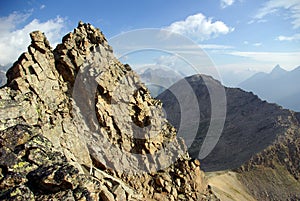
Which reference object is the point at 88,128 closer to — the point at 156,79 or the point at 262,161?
the point at 156,79

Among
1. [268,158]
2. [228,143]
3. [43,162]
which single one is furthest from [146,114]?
[228,143]

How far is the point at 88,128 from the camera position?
37375mm

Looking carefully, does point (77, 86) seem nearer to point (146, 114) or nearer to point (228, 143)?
point (146, 114)

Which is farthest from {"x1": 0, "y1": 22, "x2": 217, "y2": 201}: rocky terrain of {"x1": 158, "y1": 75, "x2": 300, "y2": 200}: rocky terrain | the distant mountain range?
{"x1": 158, "y1": 75, "x2": 300, "y2": 200}: rocky terrain

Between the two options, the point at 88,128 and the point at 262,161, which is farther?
the point at 262,161

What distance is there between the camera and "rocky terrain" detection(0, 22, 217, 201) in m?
18.1

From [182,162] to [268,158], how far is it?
121 meters

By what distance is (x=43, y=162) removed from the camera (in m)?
18.0

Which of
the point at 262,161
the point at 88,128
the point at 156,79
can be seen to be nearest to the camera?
the point at 88,128

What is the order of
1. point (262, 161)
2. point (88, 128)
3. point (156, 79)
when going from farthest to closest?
point (262, 161) < point (156, 79) < point (88, 128)

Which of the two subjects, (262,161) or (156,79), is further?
(262,161)

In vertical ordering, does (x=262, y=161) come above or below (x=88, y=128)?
above

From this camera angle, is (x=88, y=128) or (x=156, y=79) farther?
(x=156, y=79)

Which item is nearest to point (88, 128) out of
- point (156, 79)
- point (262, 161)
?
point (156, 79)
